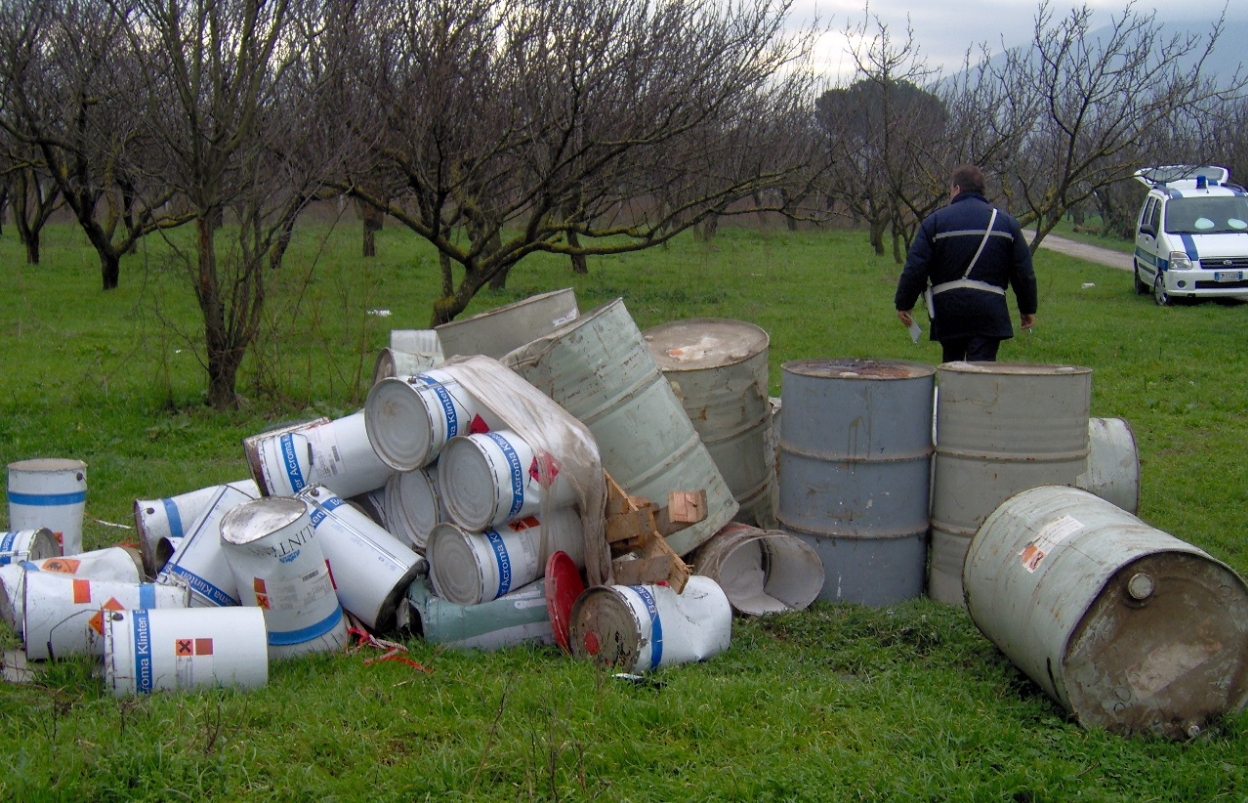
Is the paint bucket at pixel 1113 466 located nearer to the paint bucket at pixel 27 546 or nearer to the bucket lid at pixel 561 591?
the bucket lid at pixel 561 591

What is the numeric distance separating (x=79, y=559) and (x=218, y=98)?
4.87 meters

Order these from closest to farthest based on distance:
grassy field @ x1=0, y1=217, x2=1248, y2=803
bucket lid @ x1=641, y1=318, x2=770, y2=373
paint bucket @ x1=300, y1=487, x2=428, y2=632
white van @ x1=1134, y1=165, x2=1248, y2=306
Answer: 1. grassy field @ x1=0, y1=217, x2=1248, y2=803
2. paint bucket @ x1=300, y1=487, x2=428, y2=632
3. bucket lid @ x1=641, y1=318, x2=770, y2=373
4. white van @ x1=1134, y1=165, x2=1248, y2=306

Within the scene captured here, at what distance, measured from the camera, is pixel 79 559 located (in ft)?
12.8

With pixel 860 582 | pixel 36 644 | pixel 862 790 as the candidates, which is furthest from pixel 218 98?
pixel 862 790

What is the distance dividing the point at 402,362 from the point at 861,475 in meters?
2.13

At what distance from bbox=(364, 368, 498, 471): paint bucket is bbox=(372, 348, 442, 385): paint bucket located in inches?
27.5

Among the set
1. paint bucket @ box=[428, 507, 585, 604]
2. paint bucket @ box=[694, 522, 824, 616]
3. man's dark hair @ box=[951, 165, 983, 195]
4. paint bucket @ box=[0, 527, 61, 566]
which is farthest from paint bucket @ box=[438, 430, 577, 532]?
man's dark hair @ box=[951, 165, 983, 195]

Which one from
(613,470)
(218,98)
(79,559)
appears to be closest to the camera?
(79,559)

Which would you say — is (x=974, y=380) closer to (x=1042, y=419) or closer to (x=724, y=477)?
(x=1042, y=419)

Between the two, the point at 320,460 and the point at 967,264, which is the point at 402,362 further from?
the point at 967,264

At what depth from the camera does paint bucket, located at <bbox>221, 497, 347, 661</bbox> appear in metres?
3.51

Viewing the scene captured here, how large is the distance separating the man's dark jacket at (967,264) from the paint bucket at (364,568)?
305 centimetres

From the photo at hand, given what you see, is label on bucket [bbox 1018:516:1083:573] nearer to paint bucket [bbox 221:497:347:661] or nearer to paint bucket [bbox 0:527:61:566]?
paint bucket [bbox 221:497:347:661]

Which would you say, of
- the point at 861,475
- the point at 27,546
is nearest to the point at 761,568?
the point at 861,475
